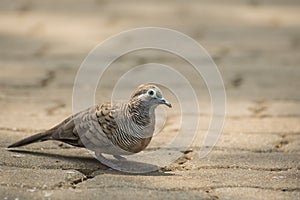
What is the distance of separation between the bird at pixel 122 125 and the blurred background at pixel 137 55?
0.93m

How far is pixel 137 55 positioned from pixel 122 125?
3.50 m

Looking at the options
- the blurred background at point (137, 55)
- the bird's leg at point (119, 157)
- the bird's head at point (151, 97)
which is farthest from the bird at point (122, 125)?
the blurred background at point (137, 55)

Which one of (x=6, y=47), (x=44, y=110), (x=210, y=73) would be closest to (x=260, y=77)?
(x=210, y=73)

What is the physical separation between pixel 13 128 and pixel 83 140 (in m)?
0.97

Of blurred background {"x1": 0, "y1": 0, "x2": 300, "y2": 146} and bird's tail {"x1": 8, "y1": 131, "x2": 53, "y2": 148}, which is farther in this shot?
blurred background {"x1": 0, "y1": 0, "x2": 300, "y2": 146}

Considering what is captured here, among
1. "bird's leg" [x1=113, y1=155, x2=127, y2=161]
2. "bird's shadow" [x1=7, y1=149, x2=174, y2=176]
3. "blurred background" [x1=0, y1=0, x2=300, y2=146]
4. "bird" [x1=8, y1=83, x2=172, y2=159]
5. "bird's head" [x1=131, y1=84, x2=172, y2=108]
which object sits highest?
"blurred background" [x1=0, y1=0, x2=300, y2=146]

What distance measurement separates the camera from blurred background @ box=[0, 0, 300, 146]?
539cm

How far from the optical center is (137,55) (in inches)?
282

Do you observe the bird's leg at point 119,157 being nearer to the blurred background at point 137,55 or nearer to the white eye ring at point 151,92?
the white eye ring at point 151,92

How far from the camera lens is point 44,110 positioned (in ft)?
17.1

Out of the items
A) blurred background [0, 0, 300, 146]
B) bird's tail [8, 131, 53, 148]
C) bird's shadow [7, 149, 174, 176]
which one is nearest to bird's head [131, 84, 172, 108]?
bird's shadow [7, 149, 174, 176]

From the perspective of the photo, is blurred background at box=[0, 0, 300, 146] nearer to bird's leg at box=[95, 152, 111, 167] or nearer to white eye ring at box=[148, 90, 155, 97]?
bird's leg at box=[95, 152, 111, 167]

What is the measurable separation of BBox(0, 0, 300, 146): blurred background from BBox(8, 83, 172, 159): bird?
0.93 metres

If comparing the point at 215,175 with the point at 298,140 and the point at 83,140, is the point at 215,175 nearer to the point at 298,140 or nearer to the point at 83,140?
the point at 83,140
